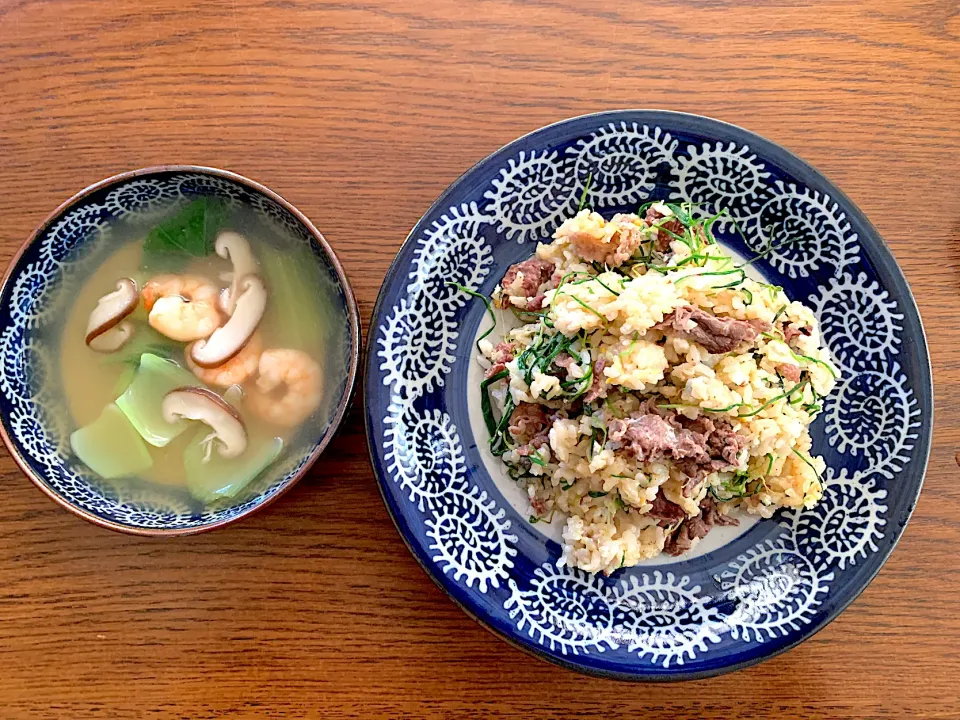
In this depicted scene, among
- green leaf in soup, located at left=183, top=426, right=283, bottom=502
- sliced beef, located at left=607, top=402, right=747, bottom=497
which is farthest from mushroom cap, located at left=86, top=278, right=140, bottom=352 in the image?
sliced beef, located at left=607, top=402, right=747, bottom=497

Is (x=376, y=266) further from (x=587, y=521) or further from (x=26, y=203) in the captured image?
(x=26, y=203)

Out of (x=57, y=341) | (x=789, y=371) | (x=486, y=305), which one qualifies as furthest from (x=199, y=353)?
(x=789, y=371)

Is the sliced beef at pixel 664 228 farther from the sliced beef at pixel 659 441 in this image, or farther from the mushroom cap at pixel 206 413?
the mushroom cap at pixel 206 413

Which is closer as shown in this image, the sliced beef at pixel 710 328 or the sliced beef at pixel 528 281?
the sliced beef at pixel 710 328

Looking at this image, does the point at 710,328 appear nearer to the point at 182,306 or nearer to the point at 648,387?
the point at 648,387

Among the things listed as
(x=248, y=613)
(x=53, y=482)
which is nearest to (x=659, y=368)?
(x=248, y=613)

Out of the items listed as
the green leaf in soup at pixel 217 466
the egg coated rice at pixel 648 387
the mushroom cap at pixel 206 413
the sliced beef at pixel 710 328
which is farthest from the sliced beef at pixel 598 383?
the mushroom cap at pixel 206 413
